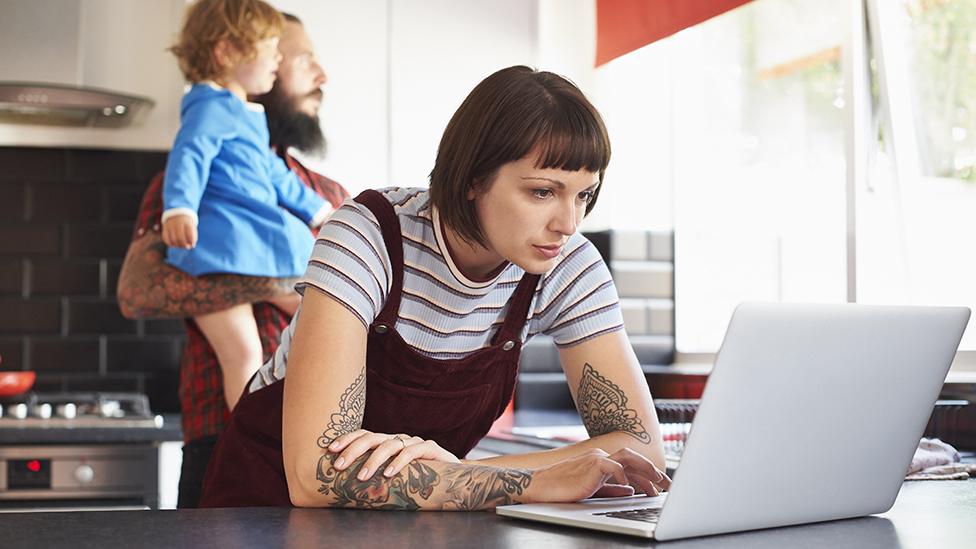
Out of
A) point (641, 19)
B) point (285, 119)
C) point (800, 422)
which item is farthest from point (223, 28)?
point (800, 422)

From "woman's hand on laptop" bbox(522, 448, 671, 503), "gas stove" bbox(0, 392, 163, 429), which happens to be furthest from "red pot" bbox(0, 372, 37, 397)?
"woman's hand on laptop" bbox(522, 448, 671, 503)

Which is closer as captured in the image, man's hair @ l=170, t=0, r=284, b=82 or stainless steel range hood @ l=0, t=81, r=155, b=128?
man's hair @ l=170, t=0, r=284, b=82

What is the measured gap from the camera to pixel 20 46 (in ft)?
12.1

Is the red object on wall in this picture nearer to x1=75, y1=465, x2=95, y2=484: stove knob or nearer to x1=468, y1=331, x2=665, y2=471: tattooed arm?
x1=468, y1=331, x2=665, y2=471: tattooed arm

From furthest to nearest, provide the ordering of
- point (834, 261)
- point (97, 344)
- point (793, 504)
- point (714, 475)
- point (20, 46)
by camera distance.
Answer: point (97, 344) → point (20, 46) → point (834, 261) → point (793, 504) → point (714, 475)

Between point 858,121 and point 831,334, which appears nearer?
point 831,334

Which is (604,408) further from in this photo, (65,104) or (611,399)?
(65,104)

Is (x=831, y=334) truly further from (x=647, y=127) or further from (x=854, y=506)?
(x=647, y=127)

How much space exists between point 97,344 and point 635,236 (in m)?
1.84

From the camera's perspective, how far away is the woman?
4.68ft

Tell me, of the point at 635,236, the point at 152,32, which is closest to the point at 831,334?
the point at 635,236

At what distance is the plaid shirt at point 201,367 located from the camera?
2648mm

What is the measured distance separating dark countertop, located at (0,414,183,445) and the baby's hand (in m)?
0.91

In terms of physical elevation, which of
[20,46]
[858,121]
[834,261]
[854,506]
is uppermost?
[20,46]
